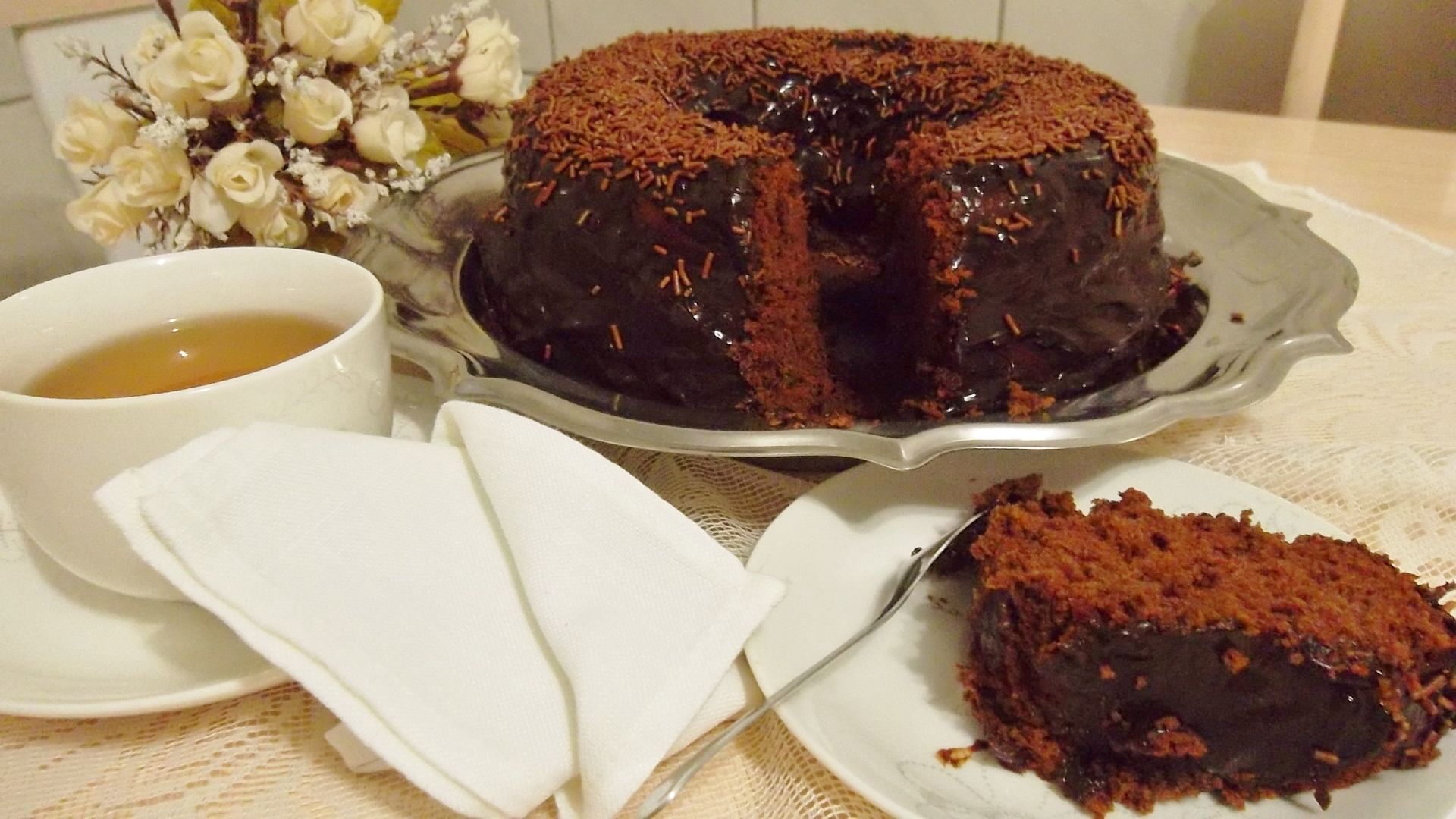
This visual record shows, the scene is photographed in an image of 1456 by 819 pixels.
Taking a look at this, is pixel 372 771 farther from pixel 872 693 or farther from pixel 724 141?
pixel 724 141

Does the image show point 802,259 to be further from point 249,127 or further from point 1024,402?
point 249,127

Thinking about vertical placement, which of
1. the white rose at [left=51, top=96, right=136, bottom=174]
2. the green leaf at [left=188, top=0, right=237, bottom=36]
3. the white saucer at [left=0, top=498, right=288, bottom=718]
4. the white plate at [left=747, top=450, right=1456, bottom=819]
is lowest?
Result: the white plate at [left=747, top=450, right=1456, bottom=819]

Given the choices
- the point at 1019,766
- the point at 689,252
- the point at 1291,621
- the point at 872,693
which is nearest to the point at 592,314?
the point at 689,252

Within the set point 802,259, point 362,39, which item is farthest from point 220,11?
point 802,259

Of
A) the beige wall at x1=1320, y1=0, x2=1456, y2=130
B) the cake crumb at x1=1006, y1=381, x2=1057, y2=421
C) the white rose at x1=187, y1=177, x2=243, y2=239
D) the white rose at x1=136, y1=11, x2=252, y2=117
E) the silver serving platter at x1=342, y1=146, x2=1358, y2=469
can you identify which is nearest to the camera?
the silver serving platter at x1=342, y1=146, x2=1358, y2=469

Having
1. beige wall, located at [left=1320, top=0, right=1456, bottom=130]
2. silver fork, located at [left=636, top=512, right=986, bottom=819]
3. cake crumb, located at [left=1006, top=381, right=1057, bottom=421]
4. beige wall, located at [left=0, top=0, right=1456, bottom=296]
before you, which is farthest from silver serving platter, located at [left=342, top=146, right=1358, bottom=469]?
beige wall, located at [left=1320, top=0, right=1456, bottom=130]

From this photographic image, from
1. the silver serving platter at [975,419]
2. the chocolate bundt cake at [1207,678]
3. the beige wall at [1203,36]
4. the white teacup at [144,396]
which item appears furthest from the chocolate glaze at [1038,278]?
the beige wall at [1203,36]

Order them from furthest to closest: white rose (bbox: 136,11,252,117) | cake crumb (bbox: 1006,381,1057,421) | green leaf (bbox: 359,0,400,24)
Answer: green leaf (bbox: 359,0,400,24), white rose (bbox: 136,11,252,117), cake crumb (bbox: 1006,381,1057,421)

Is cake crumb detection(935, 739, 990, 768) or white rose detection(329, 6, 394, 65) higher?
white rose detection(329, 6, 394, 65)

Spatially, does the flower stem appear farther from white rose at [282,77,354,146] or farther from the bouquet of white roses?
white rose at [282,77,354,146]
